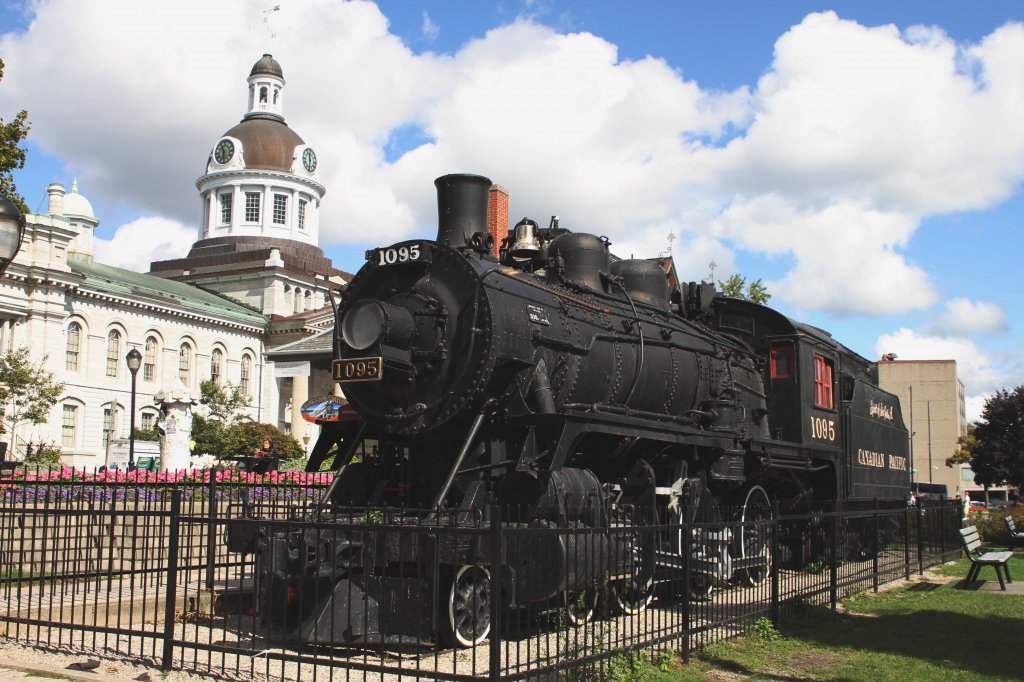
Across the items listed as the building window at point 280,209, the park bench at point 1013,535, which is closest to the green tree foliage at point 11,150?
the park bench at point 1013,535

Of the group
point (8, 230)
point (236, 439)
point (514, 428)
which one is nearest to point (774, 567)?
point (514, 428)

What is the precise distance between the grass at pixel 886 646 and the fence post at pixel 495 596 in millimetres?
2103

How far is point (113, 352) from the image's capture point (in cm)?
5547

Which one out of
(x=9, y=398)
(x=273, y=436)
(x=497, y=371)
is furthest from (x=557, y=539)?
(x=273, y=436)

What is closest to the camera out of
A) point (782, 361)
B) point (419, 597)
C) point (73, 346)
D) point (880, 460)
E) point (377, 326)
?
point (419, 597)

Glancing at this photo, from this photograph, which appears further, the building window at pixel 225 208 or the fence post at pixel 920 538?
the building window at pixel 225 208

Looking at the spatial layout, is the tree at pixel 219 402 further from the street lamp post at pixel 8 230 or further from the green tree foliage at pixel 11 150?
the street lamp post at pixel 8 230

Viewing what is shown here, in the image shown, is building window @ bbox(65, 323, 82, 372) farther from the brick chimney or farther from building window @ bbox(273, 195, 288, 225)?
the brick chimney

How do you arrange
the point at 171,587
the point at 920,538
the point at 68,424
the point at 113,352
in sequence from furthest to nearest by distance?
the point at 113,352 < the point at 68,424 < the point at 920,538 < the point at 171,587

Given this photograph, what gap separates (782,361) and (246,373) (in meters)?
54.5

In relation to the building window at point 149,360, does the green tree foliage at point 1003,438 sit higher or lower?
lower

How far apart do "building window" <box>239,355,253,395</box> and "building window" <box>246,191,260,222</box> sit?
18465mm

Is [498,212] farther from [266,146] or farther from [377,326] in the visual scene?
[266,146]

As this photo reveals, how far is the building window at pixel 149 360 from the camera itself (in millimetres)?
57094
